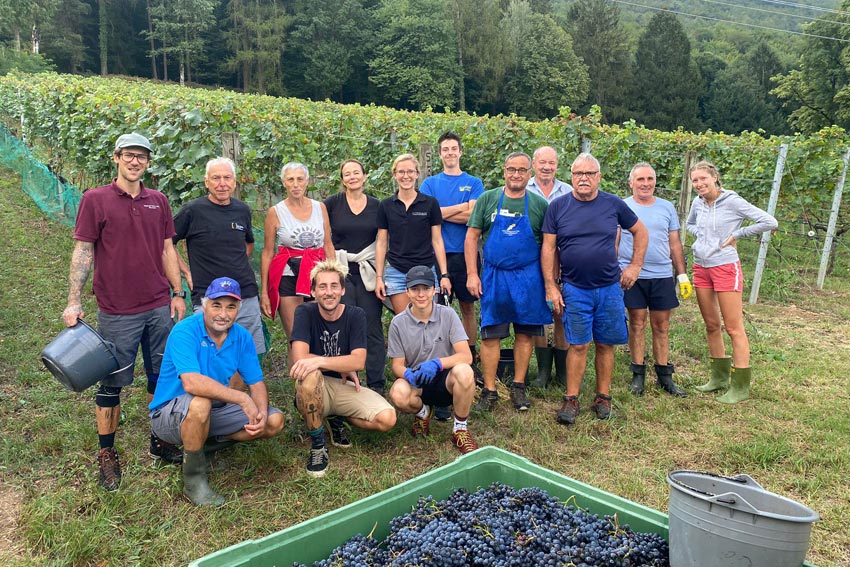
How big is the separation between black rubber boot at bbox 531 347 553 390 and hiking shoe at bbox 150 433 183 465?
266cm

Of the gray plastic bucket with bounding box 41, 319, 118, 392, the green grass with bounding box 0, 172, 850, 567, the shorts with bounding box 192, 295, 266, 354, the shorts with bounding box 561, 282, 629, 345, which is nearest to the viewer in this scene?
the green grass with bounding box 0, 172, 850, 567

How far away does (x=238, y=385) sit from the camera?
3918 millimetres

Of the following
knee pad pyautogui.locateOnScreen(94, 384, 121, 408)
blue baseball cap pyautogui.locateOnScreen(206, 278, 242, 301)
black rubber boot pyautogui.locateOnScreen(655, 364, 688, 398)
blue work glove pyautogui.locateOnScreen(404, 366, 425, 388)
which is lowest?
black rubber boot pyautogui.locateOnScreen(655, 364, 688, 398)

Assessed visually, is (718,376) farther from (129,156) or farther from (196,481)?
(129,156)

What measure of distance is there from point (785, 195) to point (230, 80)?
49135 mm

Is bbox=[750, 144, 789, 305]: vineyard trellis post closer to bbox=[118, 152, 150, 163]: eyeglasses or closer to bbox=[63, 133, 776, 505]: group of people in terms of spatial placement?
bbox=[63, 133, 776, 505]: group of people

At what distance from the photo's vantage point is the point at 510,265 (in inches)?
173

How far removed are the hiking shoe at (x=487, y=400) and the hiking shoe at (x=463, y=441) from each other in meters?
0.54

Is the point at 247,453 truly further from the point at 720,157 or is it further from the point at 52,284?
the point at 720,157

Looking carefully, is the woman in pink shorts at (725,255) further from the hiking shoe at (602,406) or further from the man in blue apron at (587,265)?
the hiking shoe at (602,406)

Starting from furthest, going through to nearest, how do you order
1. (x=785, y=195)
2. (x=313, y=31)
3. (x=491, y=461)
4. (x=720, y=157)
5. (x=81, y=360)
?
(x=313, y=31)
(x=720, y=157)
(x=785, y=195)
(x=81, y=360)
(x=491, y=461)

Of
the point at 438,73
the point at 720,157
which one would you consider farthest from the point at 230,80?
the point at 720,157

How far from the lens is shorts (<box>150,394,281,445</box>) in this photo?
3256 mm

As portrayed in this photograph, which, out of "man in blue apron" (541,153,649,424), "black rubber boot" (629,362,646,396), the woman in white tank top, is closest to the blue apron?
"man in blue apron" (541,153,649,424)
